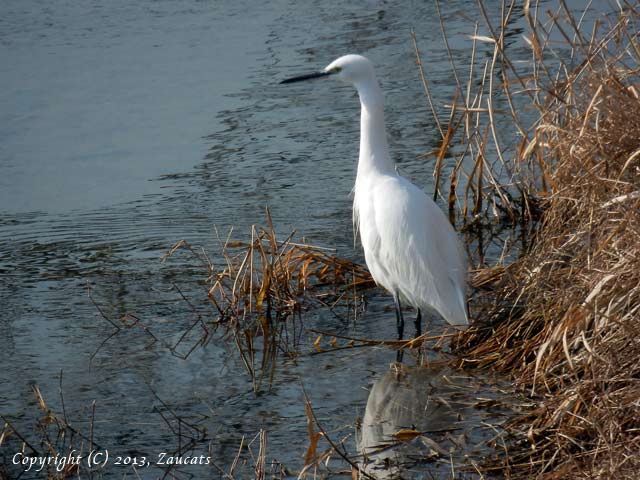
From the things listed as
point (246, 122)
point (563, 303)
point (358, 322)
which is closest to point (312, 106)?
point (246, 122)

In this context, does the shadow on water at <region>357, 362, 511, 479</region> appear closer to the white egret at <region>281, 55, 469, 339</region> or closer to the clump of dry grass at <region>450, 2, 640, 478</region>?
the clump of dry grass at <region>450, 2, 640, 478</region>

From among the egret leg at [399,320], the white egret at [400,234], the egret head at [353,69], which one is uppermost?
the egret head at [353,69]

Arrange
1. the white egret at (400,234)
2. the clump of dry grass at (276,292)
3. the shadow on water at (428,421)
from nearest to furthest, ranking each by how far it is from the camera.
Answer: the shadow on water at (428,421) → the white egret at (400,234) → the clump of dry grass at (276,292)

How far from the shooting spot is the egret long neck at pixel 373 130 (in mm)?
4461

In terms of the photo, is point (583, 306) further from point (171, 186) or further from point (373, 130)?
point (171, 186)

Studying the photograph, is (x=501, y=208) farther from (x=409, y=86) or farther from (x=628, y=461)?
(x=628, y=461)

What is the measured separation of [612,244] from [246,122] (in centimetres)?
436

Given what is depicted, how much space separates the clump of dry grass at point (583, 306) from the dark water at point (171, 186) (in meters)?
0.30

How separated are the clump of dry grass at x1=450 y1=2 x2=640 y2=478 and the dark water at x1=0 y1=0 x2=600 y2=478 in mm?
297

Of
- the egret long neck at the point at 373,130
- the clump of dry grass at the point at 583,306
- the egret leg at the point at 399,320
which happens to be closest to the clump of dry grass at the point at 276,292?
the egret leg at the point at 399,320

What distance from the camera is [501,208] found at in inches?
215

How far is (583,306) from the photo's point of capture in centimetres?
293

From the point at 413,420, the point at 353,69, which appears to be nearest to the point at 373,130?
the point at 353,69

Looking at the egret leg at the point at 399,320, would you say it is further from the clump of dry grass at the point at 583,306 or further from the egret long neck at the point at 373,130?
the egret long neck at the point at 373,130
